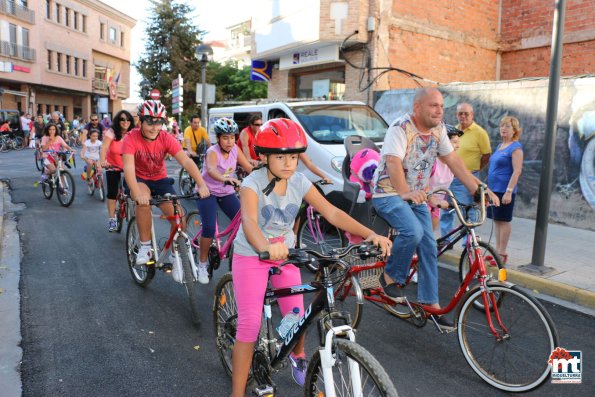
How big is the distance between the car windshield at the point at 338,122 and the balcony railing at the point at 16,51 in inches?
1545

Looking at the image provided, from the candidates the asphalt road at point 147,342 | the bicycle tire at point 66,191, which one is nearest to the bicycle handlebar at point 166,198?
the asphalt road at point 147,342

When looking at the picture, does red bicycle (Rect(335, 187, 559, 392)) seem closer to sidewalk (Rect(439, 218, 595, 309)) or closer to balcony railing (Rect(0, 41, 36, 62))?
sidewalk (Rect(439, 218, 595, 309))

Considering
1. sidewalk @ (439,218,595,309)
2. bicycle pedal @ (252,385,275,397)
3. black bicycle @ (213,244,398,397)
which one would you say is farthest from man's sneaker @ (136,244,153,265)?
sidewalk @ (439,218,595,309)

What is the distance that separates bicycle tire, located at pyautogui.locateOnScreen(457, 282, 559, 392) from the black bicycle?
4.64 feet

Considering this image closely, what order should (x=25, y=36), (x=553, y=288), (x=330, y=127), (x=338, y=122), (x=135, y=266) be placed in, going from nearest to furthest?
(x=553, y=288), (x=135, y=266), (x=330, y=127), (x=338, y=122), (x=25, y=36)

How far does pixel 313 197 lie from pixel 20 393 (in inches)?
93.9

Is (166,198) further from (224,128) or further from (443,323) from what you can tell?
(443,323)

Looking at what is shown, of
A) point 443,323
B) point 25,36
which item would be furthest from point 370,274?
point 25,36

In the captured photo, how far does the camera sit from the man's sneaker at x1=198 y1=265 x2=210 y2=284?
17.4 ft

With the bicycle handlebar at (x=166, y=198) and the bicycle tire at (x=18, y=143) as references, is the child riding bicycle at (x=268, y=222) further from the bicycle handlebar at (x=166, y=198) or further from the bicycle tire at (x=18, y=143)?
the bicycle tire at (x=18, y=143)

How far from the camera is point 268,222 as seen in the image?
3.01 metres

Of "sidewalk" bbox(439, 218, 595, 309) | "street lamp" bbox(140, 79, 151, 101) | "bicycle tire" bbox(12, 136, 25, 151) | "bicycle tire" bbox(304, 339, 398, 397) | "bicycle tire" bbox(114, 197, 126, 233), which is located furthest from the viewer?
"street lamp" bbox(140, 79, 151, 101)

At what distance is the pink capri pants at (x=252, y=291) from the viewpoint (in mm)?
2869

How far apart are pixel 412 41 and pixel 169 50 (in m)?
30.9
